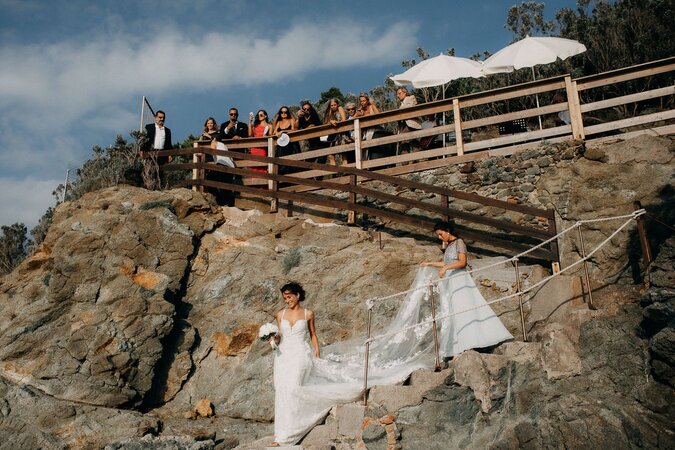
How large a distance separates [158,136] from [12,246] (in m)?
4.68

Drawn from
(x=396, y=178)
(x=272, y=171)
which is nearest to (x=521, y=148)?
(x=396, y=178)

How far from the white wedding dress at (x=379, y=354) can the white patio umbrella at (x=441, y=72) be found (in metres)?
7.12

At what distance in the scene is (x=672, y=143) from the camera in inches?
374

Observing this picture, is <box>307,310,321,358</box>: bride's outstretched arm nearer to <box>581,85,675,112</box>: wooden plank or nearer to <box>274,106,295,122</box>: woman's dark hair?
<box>581,85,675,112</box>: wooden plank

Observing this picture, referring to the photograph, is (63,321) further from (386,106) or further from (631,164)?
(386,106)

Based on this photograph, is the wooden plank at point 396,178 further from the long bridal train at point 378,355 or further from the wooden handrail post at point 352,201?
the long bridal train at point 378,355

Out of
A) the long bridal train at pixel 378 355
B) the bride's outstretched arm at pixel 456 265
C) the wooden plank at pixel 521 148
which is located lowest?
the long bridal train at pixel 378 355

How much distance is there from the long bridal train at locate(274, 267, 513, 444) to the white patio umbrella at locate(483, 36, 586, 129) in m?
7.30

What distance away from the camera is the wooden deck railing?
10227 millimetres

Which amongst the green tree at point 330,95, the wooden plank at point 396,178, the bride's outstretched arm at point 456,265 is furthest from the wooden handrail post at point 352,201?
the green tree at point 330,95

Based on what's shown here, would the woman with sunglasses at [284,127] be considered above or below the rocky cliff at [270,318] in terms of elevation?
above

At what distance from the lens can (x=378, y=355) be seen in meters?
7.04

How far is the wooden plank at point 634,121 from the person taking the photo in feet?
32.9

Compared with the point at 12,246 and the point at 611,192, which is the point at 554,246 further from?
the point at 12,246
